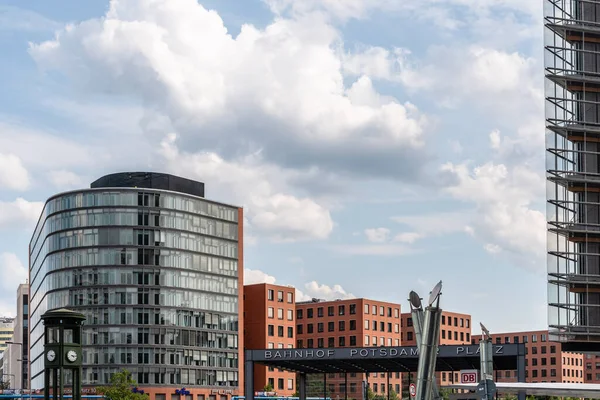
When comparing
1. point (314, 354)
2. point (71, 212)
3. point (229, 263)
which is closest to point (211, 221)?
point (229, 263)

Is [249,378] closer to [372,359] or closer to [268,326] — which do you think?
[372,359]

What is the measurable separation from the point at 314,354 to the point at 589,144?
26835 mm

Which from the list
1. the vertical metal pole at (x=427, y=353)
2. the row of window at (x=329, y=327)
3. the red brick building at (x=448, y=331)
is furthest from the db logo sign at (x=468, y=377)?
the red brick building at (x=448, y=331)

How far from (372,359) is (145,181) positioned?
76171 millimetres

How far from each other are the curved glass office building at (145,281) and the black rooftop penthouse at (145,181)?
5.6 inches

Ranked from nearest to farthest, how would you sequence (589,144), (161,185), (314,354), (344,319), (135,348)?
(314,354) < (589,144) < (135,348) < (161,185) < (344,319)

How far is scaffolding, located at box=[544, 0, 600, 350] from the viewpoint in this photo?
75.2 m

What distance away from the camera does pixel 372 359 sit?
7338 cm

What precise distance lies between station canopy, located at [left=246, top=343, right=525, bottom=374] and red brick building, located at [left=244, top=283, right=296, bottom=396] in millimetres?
77112

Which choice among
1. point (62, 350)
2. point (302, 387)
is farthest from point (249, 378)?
point (62, 350)

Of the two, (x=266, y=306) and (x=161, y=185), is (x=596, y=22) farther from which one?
(x=266, y=306)

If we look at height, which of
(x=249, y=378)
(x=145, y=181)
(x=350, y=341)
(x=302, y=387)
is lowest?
(x=350, y=341)

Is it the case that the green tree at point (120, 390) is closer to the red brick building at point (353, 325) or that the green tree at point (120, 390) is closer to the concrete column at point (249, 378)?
the concrete column at point (249, 378)

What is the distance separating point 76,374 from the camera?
34.5 meters
